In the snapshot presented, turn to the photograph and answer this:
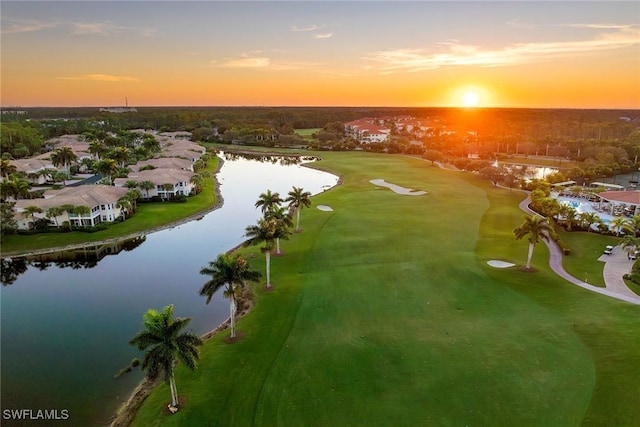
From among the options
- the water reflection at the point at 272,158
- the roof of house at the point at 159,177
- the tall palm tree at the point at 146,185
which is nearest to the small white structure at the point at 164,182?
the roof of house at the point at 159,177

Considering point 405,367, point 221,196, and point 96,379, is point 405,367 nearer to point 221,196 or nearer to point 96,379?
point 96,379

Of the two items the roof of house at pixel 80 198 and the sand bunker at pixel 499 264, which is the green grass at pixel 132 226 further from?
the sand bunker at pixel 499 264

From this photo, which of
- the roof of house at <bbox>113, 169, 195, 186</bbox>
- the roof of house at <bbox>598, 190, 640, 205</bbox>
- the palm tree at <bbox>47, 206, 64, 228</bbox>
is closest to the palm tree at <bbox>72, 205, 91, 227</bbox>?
the palm tree at <bbox>47, 206, 64, 228</bbox>

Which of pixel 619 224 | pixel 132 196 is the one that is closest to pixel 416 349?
pixel 619 224

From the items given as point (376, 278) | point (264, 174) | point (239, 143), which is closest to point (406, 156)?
point (264, 174)

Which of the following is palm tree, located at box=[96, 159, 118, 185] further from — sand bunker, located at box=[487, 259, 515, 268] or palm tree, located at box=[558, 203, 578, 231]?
palm tree, located at box=[558, 203, 578, 231]

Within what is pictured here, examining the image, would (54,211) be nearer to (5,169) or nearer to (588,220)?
(5,169)

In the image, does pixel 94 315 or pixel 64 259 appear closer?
pixel 94 315
